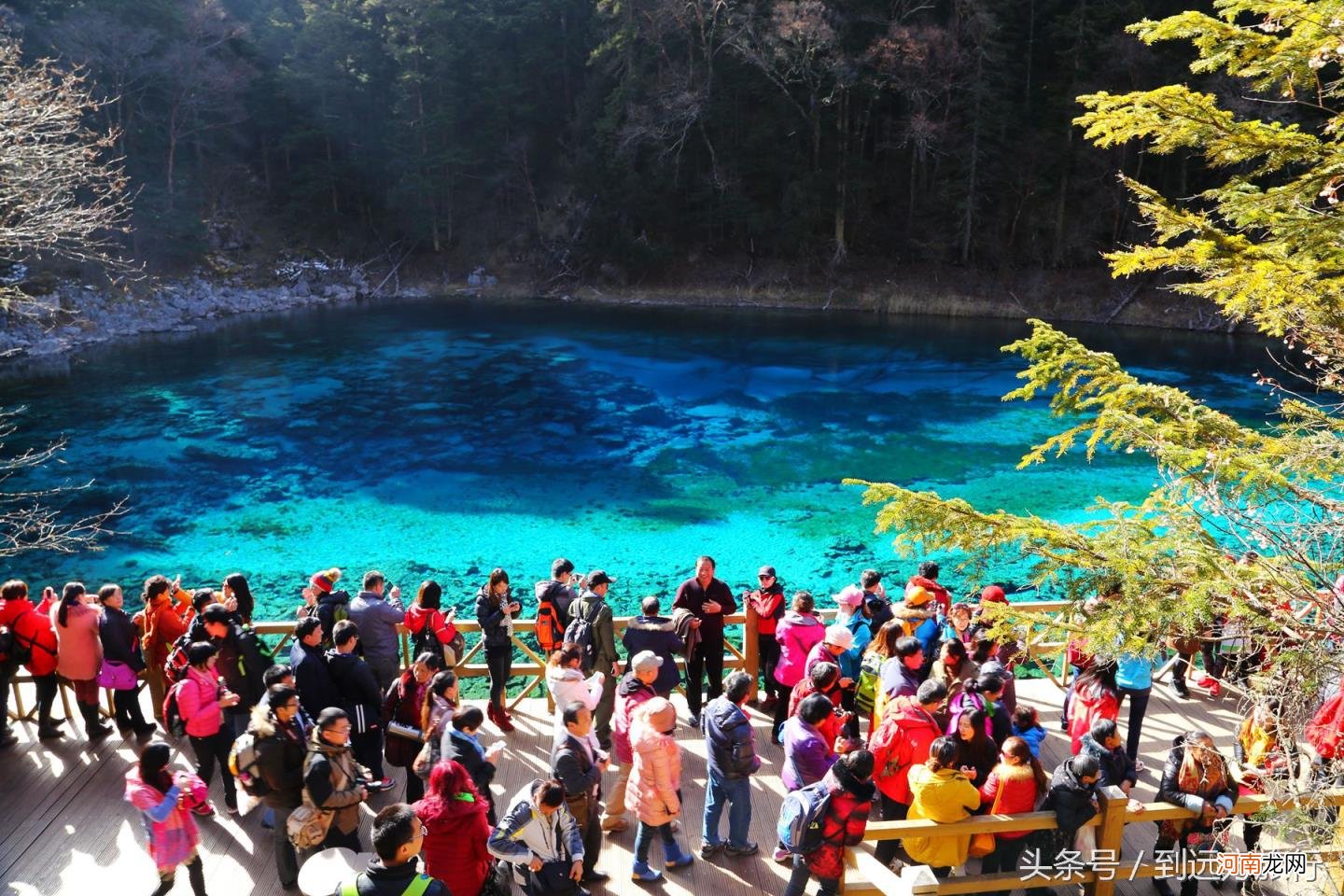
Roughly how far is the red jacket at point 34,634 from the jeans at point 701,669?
5010 millimetres

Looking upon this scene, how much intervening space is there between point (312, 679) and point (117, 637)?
6.82 ft

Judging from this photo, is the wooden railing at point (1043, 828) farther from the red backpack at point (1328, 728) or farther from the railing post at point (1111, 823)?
the red backpack at point (1328, 728)

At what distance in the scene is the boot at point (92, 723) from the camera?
7.04 meters

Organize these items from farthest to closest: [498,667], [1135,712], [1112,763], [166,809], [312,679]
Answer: [498,667] → [1135,712] → [312,679] → [1112,763] → [166,809]

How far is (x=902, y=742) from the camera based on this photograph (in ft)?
17.6

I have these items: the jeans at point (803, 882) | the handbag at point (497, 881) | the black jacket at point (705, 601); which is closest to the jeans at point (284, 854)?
the handbag at point (497, 881)

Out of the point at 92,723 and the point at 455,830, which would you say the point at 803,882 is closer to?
the point at 455,830

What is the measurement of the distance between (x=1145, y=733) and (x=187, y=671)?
7212mm

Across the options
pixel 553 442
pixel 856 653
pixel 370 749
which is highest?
pixel 856 653

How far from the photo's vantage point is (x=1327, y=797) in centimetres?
449

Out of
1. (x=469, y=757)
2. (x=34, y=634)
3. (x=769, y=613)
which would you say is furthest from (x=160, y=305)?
(x=469, y=757)

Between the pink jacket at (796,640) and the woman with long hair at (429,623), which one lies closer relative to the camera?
the pink jacket at (796,640)

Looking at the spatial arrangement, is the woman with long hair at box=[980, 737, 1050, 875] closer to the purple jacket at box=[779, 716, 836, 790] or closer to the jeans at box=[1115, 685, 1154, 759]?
the purple jacket at box=[779, 716, 836, 790]

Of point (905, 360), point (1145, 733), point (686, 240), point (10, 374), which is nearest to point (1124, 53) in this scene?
point (905, 360)
